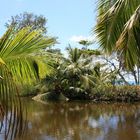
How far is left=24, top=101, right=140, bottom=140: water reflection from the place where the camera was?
42.0ft

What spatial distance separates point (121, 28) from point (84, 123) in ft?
32.7

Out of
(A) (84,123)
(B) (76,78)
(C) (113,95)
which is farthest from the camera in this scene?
(B) (76,78)

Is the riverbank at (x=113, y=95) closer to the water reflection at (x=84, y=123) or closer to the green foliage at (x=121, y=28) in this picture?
the water reflection at (x=84, y=123)

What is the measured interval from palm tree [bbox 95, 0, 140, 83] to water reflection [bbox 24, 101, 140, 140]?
5940mm

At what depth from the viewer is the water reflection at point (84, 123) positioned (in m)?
12.8

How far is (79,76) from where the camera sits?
2778 centimetres

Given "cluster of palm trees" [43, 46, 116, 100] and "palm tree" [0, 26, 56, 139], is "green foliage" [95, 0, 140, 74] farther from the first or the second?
"cluster of palm trees" [43, 46, 116, 100]

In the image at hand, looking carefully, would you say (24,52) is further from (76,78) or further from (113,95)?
(76,78)

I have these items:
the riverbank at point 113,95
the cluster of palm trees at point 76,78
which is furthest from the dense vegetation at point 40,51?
the cluster of palm trees at point 76,78

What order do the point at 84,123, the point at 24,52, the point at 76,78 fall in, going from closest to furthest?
the point at 24,52, the point at 84,123, the point at 76,78

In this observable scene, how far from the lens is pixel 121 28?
21.8ft

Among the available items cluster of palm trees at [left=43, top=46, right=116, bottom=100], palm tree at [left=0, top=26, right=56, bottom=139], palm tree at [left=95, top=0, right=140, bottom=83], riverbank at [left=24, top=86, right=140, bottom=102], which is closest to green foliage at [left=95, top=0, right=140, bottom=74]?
palm tree at [left=95, top=0, right=140, bottom=83]

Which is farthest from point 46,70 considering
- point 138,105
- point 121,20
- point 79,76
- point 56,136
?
point 79,76

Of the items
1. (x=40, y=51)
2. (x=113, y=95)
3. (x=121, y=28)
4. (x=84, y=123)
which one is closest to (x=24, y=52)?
(x=40, y=51)
